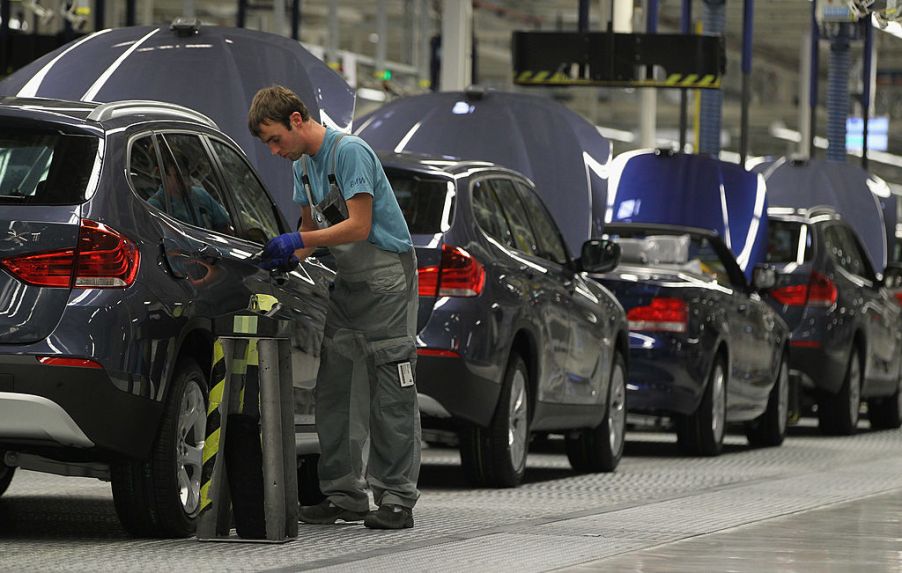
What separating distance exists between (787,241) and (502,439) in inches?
293

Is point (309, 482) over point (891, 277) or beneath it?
over

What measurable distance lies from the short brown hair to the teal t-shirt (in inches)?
9.3

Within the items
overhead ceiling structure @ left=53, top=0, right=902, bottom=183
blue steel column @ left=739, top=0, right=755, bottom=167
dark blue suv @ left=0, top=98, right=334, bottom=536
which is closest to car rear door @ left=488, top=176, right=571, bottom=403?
dark blue suv @ left=0, top=98, right=334, bottom=536

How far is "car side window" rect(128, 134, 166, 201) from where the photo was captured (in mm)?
7777

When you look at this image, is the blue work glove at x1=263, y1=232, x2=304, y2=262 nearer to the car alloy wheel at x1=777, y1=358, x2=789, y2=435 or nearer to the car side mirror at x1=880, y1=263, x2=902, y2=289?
the car alloy wheel at x1=777, y1=358, x2=789, y2=435

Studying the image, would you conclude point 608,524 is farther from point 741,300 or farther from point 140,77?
point 741,300

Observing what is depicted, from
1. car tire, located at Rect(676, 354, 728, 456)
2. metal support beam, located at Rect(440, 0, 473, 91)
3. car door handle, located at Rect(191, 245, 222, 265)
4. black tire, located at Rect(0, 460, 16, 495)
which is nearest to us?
car door handle, located at Rect(191, 245, 222, 265)

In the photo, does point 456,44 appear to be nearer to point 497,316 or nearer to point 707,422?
point 707,422

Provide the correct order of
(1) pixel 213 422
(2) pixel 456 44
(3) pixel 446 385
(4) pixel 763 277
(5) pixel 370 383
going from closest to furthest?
(1) pixel 213 422 → (5) pixel 370 383 → (3) pixel 446 385 → (4) pixel 763 277 → (2) pixel 456 44

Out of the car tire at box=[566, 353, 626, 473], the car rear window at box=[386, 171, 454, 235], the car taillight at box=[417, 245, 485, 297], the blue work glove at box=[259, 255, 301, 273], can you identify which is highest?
the blue work glove at box=[259, 255, 301, 273]

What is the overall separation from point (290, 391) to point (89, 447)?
0.89 meters

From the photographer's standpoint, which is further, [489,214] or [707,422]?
[707,422]

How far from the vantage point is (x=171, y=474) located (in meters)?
7.71

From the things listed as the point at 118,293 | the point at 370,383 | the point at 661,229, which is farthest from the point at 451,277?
the point at 661,229
